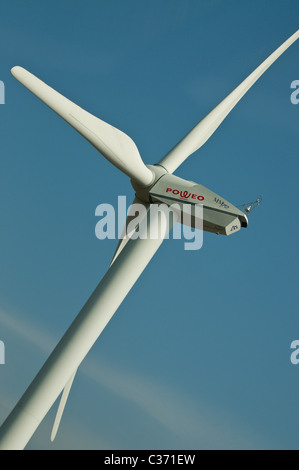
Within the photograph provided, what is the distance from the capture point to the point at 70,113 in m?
26.6

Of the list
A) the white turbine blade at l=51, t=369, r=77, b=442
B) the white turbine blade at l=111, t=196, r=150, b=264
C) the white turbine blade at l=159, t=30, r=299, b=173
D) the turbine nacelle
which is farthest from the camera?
the white turbine blade at l=159, t=30, r=299, b=173

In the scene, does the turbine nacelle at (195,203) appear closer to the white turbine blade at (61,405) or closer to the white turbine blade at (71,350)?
the white turbine blade at (71,350)

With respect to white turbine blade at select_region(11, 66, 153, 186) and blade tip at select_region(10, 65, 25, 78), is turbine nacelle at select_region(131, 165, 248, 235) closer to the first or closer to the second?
white turbine blade at select_region(11, 66, 153, 186)

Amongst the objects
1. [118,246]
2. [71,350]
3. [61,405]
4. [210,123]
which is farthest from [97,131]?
[61,405]

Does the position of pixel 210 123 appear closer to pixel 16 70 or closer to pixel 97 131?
pixel 97 131

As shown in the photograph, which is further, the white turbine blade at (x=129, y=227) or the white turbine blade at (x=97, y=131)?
the white turbine blade at (x=129, y=227)

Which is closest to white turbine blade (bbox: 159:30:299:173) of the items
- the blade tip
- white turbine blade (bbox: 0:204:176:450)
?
white turbine blade (bbox: 0:204:176:450)

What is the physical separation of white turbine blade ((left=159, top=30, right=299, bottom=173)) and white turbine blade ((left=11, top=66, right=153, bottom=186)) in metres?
3.26

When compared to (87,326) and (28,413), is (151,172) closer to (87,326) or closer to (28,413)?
(87,326)

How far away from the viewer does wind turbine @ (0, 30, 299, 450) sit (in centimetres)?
2559

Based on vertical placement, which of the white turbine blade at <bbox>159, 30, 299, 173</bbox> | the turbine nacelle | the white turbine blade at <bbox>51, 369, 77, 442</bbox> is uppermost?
the white turbine blade at <bbox>159, 30, 299, 173</bbox>

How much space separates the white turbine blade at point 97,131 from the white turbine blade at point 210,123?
326 cm

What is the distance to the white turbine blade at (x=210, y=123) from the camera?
33.0 meters

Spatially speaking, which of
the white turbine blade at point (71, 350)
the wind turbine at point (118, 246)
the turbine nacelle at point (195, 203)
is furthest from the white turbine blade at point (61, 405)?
the turbine nacelle at point (195, 203)
